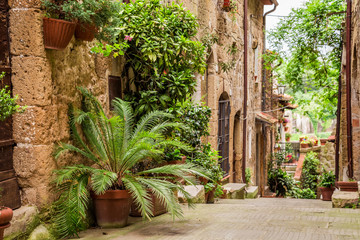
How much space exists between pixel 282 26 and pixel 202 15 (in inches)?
180

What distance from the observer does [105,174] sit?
445 centimetres

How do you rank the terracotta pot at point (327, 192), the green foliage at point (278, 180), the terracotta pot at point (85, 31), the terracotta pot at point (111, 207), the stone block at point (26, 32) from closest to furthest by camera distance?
the stone block at point (26, 32)
the terracotta pot at point (85, 31)
the terracotta pot at point (111, 207)
the terracotta pot at point (327, 192)
the green foliage at point (278, 180)

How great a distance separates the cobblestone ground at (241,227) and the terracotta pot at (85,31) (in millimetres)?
2040

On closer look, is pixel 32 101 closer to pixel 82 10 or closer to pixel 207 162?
pixel 82 10

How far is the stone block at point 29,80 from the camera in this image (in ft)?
13.9

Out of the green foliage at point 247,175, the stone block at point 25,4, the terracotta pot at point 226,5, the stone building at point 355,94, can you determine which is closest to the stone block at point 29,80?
the stone block at point 25,4

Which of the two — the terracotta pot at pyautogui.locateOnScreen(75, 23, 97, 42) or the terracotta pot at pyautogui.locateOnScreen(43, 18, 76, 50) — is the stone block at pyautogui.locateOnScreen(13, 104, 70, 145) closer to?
the terracotta pot at pyautogui.locateOnScreen(43, 18, 76, 50)

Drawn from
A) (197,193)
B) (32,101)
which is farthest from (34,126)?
(197,193)

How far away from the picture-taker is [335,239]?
433 centimetres

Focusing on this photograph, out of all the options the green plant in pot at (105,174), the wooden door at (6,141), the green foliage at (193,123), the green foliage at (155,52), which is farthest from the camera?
the green foliage at (193,123)

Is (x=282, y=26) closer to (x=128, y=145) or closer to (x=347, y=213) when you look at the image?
(x=347, y=213)

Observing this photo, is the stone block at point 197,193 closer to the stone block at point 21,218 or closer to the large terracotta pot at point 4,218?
the stone block at point 21,218

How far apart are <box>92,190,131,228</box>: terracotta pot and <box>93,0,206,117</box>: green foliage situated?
1566 mm

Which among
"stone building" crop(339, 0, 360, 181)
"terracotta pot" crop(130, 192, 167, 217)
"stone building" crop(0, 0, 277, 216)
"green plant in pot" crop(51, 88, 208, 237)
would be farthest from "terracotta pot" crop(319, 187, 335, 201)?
"stone building" crop(0, 0, 277, 216)
